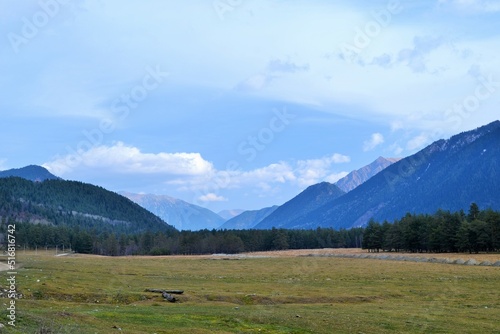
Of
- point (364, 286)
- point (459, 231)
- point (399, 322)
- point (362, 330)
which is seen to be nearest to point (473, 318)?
point (399, 322)

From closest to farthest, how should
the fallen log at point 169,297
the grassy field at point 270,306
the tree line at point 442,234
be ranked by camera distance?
1. the grassy field at point 270,306
2. the fallen log at point 169,297
3. the tree line at point 442,234

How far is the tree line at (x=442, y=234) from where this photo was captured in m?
148

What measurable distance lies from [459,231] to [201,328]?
136 m

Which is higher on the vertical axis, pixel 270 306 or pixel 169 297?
pixel 169 297

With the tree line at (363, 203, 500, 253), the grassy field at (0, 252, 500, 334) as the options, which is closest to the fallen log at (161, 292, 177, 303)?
the grassy field at (0, 252, 500, 334)

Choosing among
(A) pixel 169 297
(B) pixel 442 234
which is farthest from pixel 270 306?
(B) pixel 442 234

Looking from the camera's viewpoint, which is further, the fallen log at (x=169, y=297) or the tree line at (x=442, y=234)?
the tree line at (x=442, y=234)

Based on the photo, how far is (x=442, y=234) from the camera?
15888 centimetres

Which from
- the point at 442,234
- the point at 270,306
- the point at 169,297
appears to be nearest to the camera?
the point at 270,306

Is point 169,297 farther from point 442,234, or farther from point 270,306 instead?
point 442,234

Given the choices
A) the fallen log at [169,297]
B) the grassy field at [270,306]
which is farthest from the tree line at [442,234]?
the fallen log at [169,297]

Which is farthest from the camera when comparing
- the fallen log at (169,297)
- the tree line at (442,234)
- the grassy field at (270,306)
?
the tree line at (442,234)

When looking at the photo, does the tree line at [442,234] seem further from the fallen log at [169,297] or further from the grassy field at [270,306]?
the fallen log at [169,297]

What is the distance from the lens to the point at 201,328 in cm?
3338
